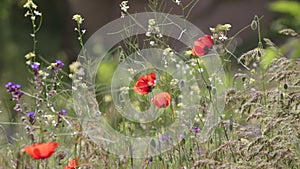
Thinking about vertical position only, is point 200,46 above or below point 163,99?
above

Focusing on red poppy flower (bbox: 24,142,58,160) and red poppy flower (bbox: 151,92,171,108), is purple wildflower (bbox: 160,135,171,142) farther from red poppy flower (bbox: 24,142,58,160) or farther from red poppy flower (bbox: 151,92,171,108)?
red poppy flower (bbox: 24,142,58,160)

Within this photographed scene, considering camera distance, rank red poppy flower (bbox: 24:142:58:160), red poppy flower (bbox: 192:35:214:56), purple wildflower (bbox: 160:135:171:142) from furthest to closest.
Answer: purple wildflower (bbox: 160:135:171:142) < red poppy flower (bbox: 192:35:214:56) < red poppy flower (bbox: 24:142:58:160)

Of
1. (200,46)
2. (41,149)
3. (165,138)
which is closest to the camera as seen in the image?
(41,149)

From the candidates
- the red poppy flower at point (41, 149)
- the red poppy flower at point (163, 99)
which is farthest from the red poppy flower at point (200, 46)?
the red poppy flower at point (41, 149)

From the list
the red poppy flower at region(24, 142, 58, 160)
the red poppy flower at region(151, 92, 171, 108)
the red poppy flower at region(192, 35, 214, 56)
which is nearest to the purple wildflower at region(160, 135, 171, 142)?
the red poppy flower at region(151, 92, 171, 108)

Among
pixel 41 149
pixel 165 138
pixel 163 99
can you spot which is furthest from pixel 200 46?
pixel 41 149

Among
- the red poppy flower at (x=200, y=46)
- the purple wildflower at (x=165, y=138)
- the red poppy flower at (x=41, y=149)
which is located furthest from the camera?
the purple wildflower at (x=165, y=138)

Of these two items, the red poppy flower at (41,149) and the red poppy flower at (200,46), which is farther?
the red poppy flower at (200,46)

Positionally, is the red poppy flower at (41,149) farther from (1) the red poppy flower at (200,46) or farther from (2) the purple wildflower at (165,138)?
(2) the purple wildflower at (165,138)

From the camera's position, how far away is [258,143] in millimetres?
2244

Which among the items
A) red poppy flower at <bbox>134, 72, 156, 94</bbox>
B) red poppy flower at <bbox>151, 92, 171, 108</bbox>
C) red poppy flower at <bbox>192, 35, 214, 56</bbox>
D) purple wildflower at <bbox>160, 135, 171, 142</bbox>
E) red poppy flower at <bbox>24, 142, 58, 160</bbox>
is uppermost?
red poppy flower at <bbox>192, 35, 214, 56</bbox>

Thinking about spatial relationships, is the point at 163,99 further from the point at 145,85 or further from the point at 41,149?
the point at 41,149

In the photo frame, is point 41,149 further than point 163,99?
No

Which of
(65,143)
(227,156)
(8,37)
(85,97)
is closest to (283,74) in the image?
(227,156)
